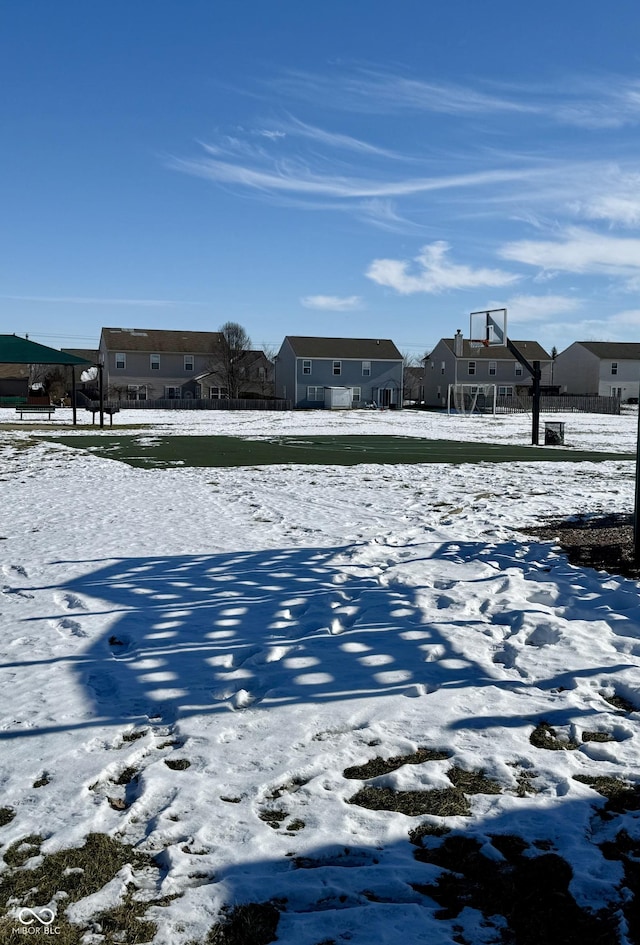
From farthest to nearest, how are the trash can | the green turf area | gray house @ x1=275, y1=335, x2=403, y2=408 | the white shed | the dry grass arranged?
gray house @ x1=275, y1=335, x2=403, y2=408 < the white shed < the trash can < the green turf area < the dry grass

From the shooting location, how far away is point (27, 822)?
3287 mm

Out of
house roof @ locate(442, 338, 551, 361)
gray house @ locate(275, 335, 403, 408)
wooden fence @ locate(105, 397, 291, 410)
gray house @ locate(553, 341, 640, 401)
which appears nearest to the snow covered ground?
wooden fence @ locate(105, 397, 291, 410)

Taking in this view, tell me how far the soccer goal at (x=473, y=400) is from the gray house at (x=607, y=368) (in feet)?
36.2

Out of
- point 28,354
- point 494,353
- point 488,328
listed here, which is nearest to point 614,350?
point 494,353

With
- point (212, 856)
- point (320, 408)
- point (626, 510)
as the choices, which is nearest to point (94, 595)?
point (212, 856)

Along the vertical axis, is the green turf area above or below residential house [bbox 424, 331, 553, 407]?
below

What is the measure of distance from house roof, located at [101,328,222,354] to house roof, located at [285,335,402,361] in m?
8.96

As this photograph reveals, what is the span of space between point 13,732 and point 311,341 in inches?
2909

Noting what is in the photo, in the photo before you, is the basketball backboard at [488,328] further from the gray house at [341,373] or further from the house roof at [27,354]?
the gray house at [341,373]

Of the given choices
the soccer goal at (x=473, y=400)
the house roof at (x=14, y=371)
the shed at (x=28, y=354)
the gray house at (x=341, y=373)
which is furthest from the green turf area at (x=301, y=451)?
the house roof at (x=14, y=371)

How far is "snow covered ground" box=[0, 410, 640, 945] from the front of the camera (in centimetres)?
299

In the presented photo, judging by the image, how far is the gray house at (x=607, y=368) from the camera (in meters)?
77.4

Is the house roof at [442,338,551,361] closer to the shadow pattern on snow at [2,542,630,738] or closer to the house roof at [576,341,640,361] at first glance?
the house roof at [576,341,640,361]

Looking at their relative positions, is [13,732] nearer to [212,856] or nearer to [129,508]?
[212,856]
